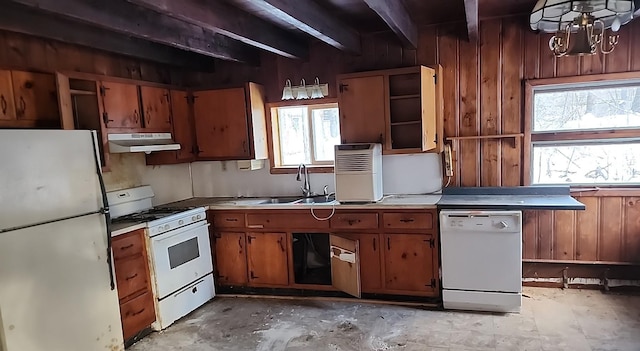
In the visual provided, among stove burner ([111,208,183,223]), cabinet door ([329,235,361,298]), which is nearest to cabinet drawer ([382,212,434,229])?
cabinet door ([329,235,361,298])

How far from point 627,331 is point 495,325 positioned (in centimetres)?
85

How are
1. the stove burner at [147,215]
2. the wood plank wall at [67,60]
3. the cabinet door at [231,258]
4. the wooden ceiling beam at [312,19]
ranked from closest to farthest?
1. the wooden ceiling beam at [312,19]
2. the wood plank wall at [67,60]
3. the stove burner at [147,215]
4. the cabinet door at [231,258]

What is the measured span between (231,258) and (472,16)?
2.88m

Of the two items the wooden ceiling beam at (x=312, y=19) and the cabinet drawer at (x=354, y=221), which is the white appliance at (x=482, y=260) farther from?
Answer: the wooden ceiling beam at (x=312, y=19)

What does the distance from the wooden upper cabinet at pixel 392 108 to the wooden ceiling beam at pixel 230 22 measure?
1.87ft

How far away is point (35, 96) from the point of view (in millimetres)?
2977

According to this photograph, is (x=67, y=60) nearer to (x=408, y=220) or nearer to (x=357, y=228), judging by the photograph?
(x=357, y=228)

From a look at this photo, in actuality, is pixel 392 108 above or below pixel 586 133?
above

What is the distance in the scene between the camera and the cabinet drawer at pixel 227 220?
13.1 feet

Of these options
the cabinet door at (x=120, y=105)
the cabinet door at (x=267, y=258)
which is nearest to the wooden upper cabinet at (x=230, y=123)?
the cabinet door at (x=120, y=105)

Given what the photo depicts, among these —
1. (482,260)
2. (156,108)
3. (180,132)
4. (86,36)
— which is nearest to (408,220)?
(482,260)

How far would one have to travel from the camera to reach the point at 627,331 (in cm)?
295

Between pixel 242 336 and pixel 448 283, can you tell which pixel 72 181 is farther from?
pixel 448 283

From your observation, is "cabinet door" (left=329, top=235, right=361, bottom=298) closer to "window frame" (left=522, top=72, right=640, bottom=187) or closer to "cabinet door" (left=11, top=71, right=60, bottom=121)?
"window frame" (left=522, top=72, right=640, bottom=187)
